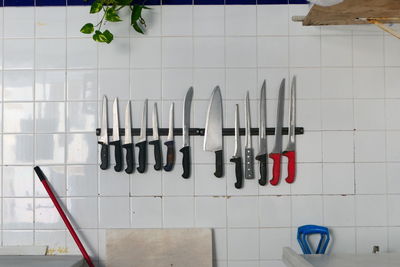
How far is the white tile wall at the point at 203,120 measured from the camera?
1698 millimetres

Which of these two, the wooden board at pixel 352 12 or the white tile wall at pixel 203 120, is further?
the white tile wall at pixel 203 120

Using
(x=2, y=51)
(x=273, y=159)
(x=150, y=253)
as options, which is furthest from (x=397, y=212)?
(x=2, y=51)

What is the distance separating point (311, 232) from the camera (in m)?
1.66

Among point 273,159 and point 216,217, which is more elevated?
point 273,159

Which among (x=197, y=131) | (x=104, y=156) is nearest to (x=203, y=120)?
(x=197, y=131)

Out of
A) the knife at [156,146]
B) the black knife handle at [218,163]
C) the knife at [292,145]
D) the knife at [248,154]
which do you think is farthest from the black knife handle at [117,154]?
the knife at [292,145]

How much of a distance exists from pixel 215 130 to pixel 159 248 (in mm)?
481

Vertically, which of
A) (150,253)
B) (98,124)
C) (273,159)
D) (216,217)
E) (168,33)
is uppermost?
(168,33)

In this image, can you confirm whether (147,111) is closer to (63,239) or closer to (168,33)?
(168,33)

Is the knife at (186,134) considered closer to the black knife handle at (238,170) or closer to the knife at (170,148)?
the knife at (170,148)

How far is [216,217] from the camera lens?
1.70m

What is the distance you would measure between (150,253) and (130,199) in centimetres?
21

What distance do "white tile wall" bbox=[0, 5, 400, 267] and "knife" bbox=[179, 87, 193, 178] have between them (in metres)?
0.03

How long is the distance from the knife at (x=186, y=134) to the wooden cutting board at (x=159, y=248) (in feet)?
0.74
